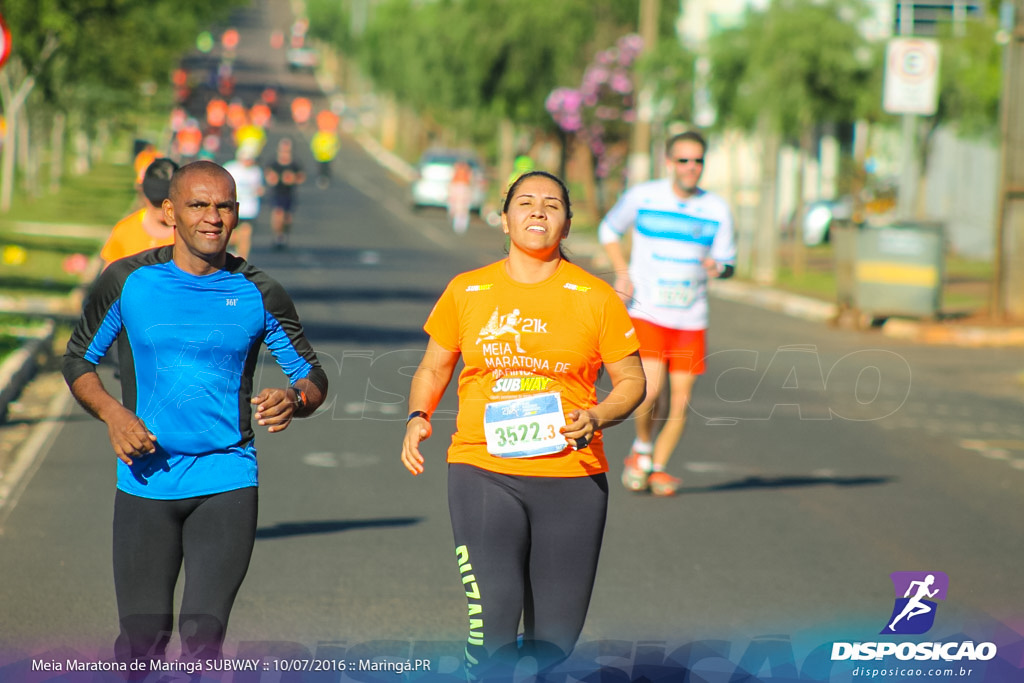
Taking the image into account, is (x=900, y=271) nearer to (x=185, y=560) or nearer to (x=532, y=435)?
(x=532, y=435)

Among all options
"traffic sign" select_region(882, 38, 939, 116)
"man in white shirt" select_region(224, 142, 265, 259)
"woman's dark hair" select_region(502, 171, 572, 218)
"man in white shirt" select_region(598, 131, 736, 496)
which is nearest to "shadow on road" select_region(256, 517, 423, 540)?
"man in white shirt" select_region(598, 131, 736, 496)

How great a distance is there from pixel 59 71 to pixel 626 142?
636 inches

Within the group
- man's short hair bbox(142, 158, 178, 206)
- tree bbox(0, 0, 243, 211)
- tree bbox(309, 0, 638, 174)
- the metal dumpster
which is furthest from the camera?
tree bbox(309, 0, 638, 174)

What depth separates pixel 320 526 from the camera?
8.98 m

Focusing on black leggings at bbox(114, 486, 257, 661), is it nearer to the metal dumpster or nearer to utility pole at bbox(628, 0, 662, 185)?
the metal dumpster

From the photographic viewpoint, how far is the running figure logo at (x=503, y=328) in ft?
16.5

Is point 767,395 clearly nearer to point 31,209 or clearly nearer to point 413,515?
point 413,515

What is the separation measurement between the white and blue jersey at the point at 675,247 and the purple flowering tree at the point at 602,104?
116ft

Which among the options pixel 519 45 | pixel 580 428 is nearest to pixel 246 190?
pixel 580 428

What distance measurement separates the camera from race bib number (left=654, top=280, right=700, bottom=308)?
9625 mm

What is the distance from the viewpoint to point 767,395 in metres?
15.2

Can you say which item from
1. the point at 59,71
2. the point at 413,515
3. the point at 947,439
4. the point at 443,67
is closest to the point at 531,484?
the point at 413,515

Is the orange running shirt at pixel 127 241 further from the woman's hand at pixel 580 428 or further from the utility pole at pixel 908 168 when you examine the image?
the utility pole at pixel 908 168

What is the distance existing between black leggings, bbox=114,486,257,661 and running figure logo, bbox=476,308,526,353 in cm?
82
